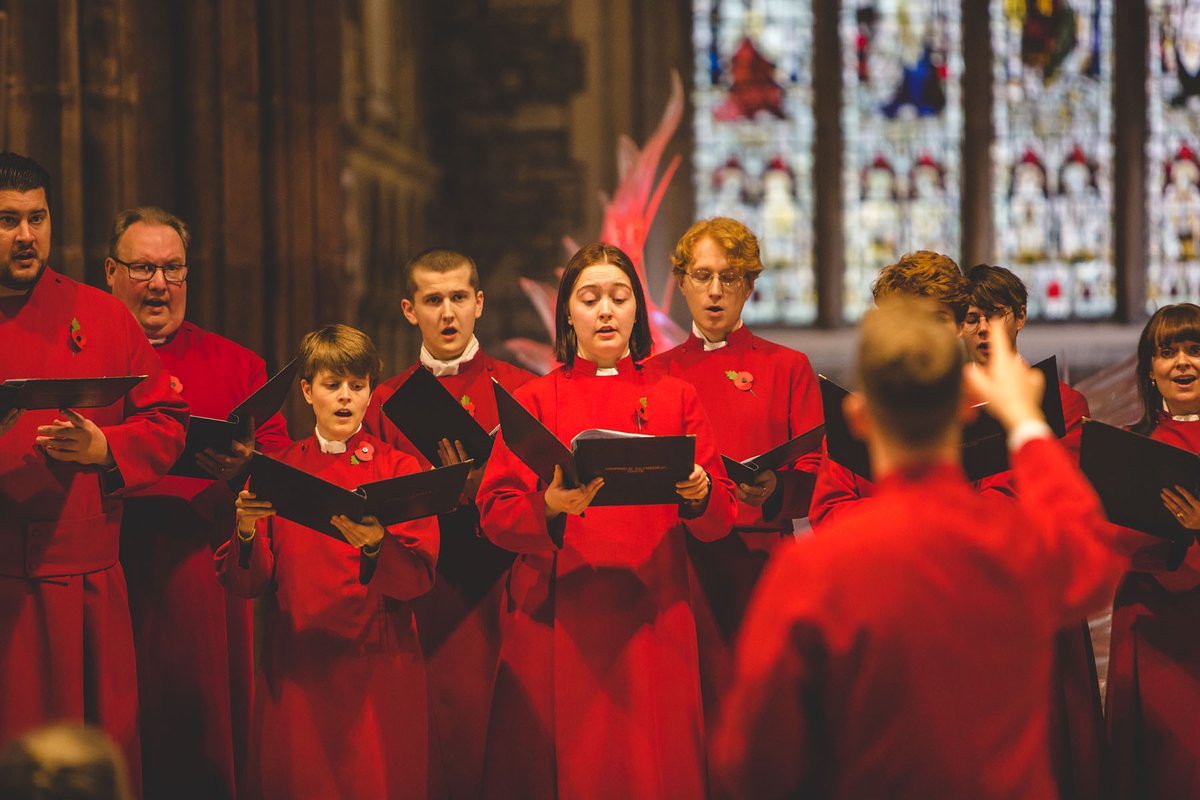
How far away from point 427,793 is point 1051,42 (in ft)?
25.2

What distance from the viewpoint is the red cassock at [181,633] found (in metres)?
3.59

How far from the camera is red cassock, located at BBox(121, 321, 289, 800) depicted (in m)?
3.59

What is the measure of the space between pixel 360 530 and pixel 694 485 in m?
0.70

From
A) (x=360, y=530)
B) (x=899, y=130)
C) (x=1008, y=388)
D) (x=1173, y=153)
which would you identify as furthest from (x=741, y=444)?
(x=1173, y=153)

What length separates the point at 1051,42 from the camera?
9.29 meters

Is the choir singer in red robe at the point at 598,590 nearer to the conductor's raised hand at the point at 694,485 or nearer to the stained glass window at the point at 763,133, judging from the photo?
the conductor's raised hand at the point at 694,485

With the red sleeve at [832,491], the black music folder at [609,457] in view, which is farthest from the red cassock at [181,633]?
the red sleeve at [832,491]

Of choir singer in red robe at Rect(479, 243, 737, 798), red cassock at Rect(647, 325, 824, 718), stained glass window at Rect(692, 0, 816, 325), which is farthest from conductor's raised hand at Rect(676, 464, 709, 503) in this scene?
stained glass window at Rect(692, 0, 816, 325)

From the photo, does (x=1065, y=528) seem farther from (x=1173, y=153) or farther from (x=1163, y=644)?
(x=1173, y=153)

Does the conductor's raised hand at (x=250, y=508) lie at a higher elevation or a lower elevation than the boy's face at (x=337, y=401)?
lower

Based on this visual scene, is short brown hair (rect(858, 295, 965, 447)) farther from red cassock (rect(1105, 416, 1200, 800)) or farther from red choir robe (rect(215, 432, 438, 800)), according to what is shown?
red cassock (rect(1105, 416, 1200, 800))

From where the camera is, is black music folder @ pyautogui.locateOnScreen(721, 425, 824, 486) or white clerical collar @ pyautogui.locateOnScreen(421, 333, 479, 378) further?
white clerical collar @ pyautogui.locateOnScreen(421, 333, 479, 378)

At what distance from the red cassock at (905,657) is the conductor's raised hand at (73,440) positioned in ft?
5.77

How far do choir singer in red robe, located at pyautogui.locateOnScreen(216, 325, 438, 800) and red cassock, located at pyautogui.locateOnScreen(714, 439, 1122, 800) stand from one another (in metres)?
1.47
